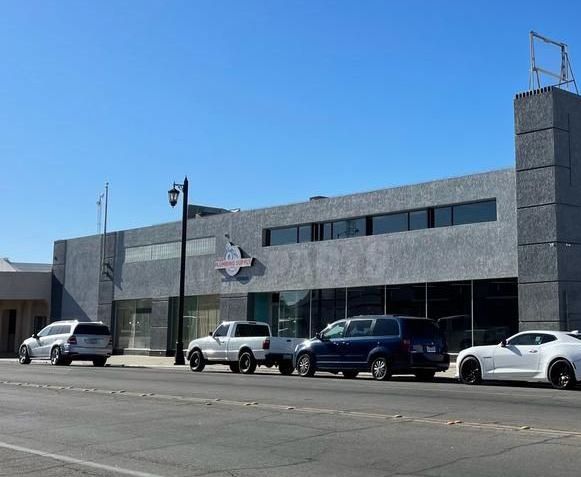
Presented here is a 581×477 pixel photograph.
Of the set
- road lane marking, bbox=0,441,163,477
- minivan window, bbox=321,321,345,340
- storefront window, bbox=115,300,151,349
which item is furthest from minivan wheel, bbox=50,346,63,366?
road lane marking, bbox=0,441,163,477

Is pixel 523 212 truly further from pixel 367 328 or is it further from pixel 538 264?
pixel 367 328

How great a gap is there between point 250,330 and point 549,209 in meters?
10.8

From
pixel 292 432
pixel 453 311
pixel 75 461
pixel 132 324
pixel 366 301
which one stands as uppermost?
pixel 366 301

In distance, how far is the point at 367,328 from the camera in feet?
70.5

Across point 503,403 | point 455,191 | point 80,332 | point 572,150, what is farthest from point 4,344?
point 503,403

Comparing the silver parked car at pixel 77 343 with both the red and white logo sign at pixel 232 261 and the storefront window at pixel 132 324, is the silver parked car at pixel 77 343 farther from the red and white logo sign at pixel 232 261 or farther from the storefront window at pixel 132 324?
the storefront window at pixel 132 324

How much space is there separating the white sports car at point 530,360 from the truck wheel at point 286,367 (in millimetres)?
6642

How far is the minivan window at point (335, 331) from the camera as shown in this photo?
22219 millimetres

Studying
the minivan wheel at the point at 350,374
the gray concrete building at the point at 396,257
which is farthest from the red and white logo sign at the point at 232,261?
the minivan wheel at the point at 350,374

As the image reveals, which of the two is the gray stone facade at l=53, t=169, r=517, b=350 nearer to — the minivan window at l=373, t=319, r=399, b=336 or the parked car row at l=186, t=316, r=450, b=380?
the parked car row at l=186, t=316, r=450, b=380

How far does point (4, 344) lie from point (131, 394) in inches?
1529

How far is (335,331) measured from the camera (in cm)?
2239

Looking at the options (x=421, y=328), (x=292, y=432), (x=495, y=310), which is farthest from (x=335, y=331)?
(x=292, y=432)

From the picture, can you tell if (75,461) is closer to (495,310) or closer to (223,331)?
(223,331)
